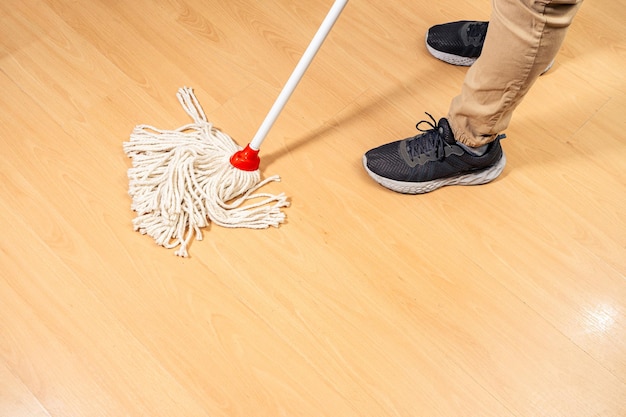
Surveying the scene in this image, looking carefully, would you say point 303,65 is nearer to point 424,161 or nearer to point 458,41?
point 424,161

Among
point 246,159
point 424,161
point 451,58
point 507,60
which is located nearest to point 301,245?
point 246,159

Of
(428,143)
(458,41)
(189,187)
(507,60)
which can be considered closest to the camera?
(507,60)

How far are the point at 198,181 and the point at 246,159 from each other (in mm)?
94

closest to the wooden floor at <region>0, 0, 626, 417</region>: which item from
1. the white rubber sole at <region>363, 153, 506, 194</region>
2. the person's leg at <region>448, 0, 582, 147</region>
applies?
the white rubber sole at <region>363, 153, 506, 194</region>

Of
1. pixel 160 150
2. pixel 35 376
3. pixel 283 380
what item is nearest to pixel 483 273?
pixel 283 380

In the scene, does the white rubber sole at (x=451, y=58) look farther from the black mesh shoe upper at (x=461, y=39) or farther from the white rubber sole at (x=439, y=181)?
the white rubber sole at (x=439, y=181)

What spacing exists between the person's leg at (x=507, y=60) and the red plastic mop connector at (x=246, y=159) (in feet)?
1.21

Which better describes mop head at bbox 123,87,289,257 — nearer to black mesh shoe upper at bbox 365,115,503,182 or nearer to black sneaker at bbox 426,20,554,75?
black mesh shoe upper at bbox 365,115,503,182

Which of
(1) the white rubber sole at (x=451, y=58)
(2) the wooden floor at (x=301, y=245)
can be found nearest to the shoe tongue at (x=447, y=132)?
(2) the wooden floor at (x=301, y=245)

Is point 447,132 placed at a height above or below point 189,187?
above

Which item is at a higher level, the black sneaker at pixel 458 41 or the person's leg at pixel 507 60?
the person's leg at pixel 507 60

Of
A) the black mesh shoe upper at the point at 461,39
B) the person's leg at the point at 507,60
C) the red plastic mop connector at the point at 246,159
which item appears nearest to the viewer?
the person's leg at the point at 507,60

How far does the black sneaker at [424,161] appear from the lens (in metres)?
1.17

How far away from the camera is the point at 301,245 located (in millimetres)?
1105
